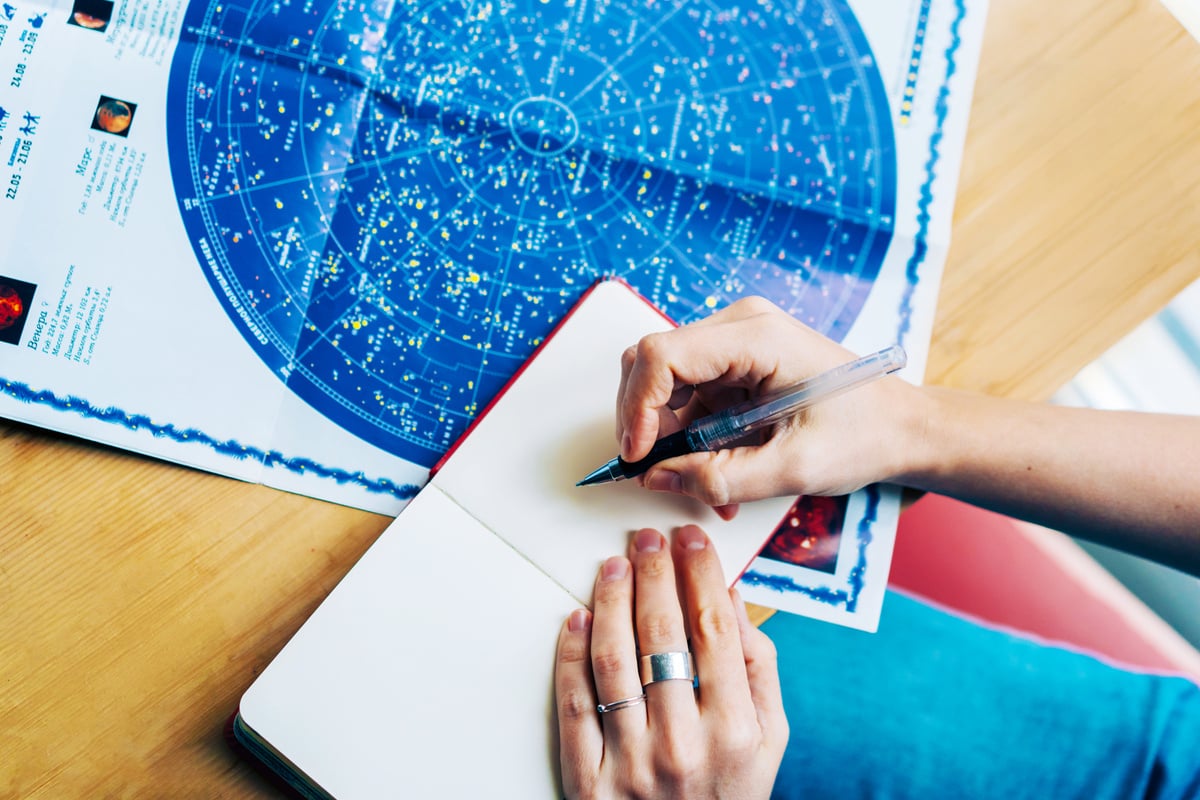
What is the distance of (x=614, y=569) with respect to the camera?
607mm

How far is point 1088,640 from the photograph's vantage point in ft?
3.23

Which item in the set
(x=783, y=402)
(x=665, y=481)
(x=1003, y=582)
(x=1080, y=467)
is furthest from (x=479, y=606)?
(x=1003, y=582)

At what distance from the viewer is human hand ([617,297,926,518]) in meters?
0.56

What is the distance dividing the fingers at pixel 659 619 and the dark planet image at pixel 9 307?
0.53m

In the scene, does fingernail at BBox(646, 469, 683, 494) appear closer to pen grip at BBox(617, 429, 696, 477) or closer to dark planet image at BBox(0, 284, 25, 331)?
pen grip at BBox(617, 429, 696, 477)

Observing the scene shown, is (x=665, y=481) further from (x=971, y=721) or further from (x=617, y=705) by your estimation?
(x=971, y=721)

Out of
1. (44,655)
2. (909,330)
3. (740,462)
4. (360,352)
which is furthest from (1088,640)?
(44,655)

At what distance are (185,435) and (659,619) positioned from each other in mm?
405

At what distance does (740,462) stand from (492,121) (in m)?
0.38

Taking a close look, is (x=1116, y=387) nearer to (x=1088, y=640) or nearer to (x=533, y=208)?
(x=1088, y=640)

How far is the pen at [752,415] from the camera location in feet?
1.75

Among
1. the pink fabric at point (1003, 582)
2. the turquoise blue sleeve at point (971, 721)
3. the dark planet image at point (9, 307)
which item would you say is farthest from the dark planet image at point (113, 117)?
the pink fabric at point (1003, 582)

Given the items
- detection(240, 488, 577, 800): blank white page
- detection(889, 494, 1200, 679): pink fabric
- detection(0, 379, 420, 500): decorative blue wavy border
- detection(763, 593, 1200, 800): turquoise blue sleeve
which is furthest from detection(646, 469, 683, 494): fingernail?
detection(889, 494, 1200, 679): pink fabric

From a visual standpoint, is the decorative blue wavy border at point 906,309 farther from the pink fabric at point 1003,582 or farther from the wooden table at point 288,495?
the pink fabric at point 1003,582
